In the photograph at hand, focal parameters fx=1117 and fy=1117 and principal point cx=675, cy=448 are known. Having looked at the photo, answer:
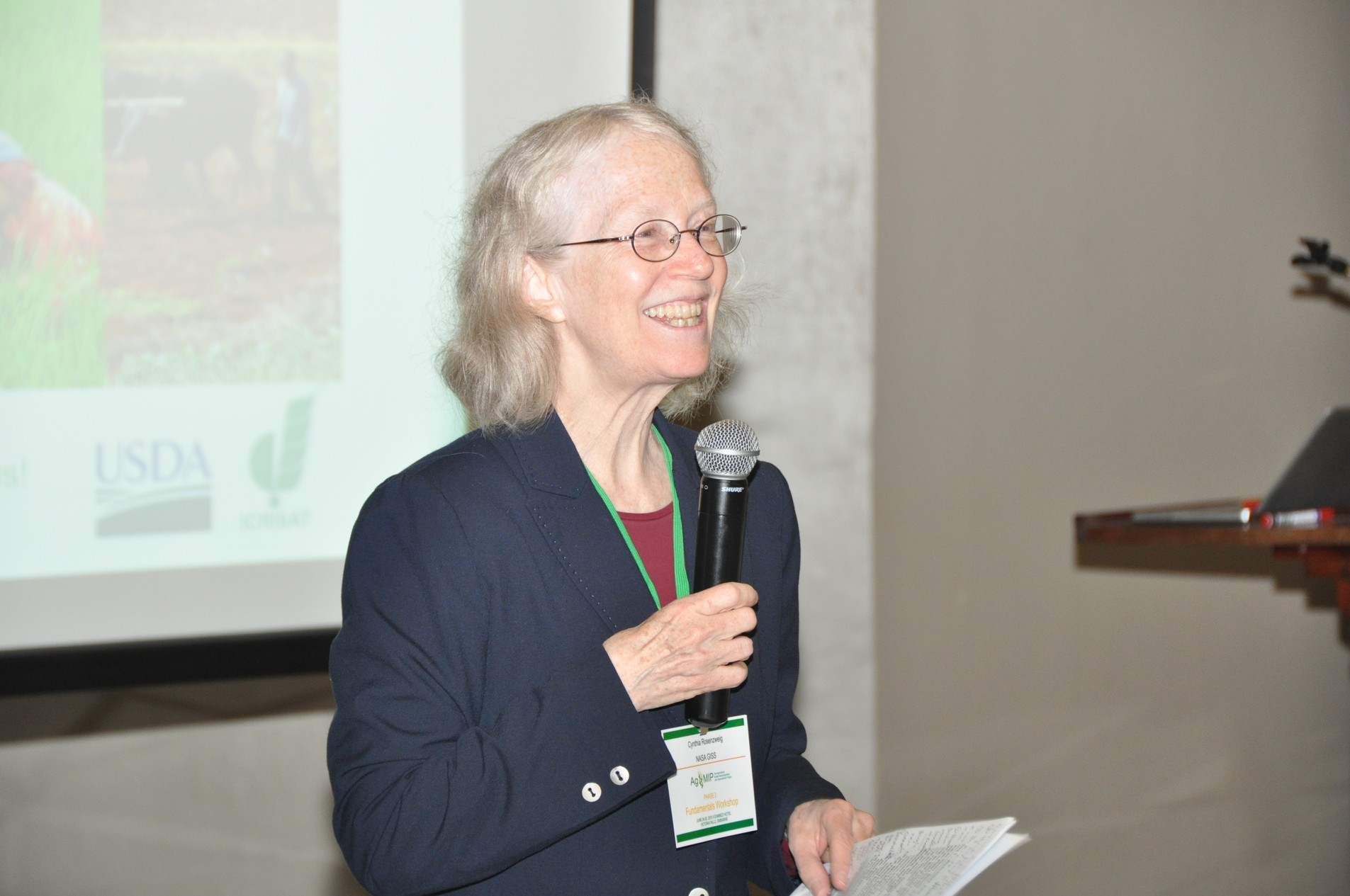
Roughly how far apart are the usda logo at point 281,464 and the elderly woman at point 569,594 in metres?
1.01

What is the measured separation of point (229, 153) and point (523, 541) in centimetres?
152

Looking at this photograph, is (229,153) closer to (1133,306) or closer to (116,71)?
(116,71)

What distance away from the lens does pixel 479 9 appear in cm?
261

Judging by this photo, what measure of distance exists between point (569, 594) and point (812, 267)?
1911 mm

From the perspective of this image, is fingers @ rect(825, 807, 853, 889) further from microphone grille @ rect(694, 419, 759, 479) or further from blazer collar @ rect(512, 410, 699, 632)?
microphone grille @ rect(694, 419, 759, 479)

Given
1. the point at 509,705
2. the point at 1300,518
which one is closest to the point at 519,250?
the point at 509,705

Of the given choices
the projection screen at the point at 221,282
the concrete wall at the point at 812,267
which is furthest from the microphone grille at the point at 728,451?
the concrete wall at the point at 812,267

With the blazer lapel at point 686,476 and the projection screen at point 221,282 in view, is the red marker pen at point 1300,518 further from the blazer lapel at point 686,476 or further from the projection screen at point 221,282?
the projection screen at point 221,282

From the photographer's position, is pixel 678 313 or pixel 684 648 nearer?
pixel 684 648

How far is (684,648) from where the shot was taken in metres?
1.25

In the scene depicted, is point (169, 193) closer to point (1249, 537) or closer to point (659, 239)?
point (659, 239)


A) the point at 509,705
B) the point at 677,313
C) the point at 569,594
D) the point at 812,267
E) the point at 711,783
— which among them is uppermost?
the point at 812,267

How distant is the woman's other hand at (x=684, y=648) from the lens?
48.9 inches

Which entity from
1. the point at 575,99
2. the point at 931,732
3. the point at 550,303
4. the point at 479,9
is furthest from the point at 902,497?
the point at 550,303
